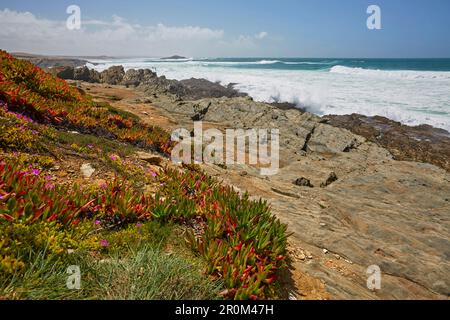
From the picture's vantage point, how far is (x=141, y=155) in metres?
9.77

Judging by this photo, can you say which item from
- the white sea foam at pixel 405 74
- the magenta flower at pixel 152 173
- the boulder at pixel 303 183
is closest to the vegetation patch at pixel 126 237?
the magenta flower at pixel 152 173

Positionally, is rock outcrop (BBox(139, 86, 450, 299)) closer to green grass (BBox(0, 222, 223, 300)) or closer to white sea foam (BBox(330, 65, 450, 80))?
green grass (BBox(0, 222, 223, 300))

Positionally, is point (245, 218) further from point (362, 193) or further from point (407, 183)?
point (407, 183)

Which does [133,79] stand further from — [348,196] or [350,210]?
[350,210]

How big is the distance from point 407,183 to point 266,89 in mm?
38574

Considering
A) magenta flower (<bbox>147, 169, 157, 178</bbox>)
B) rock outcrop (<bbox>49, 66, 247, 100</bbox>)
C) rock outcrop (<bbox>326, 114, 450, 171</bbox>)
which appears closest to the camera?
magenta flower (<bbox>147, 169, 157, 178</bbox>)

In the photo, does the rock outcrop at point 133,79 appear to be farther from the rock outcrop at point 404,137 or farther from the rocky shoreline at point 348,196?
the rock outcrop at point 404,137

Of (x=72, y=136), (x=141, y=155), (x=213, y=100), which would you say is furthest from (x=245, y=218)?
(x=213, y=100)

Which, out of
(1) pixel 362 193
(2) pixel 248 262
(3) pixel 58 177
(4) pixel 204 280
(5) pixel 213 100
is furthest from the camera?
(5) pixel 213 100

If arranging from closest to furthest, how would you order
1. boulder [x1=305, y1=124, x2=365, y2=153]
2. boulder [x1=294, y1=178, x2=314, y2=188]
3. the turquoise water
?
boulder [x1=294, y1=178, x2=314, y2=188] → boulder [x1=305, y1=124, x2=365, y2=153] → the turquoise water

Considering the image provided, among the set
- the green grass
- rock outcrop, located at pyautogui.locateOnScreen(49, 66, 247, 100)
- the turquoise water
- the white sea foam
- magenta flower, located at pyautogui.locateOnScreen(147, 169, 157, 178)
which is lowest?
the green grass

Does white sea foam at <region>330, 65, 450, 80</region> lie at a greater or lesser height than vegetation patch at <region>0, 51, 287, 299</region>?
greater

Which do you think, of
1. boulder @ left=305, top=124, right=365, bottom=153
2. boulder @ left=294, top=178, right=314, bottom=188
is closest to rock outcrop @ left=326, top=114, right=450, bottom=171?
boulder @ left=305, top=124, right=365, bottom=153
